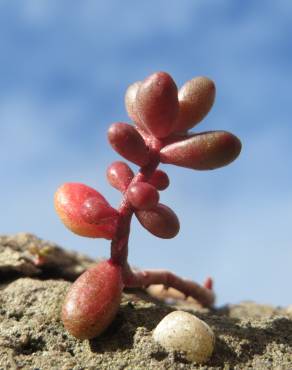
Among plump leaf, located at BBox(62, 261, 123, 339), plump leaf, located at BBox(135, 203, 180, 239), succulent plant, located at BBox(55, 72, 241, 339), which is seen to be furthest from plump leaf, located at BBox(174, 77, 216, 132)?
plump leaf, located at BBox(62, 261, 123, 339)

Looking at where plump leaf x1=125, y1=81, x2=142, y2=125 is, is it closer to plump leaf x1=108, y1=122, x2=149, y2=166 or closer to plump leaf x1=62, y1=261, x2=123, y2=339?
plump leaf x1=108, y1=122, x2=149, y2=166

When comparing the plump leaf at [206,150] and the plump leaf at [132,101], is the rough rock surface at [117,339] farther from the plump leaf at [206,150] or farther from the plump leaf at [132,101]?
the plump leaf at [132,101]

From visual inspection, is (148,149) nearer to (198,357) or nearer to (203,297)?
(198,357)

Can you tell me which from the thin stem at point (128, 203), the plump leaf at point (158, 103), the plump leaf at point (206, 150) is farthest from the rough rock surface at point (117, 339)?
the plump leaf at point (158, 103)

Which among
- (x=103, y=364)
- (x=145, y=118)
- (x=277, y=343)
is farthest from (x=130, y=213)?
(x=277, y=343)

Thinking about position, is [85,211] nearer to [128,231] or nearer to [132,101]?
[128,231]
